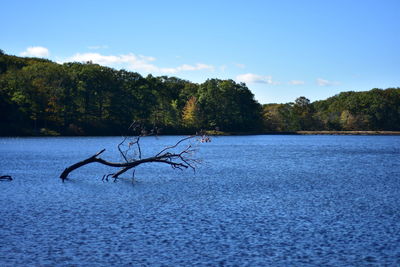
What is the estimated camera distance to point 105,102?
147 m

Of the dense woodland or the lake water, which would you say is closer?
the lake water

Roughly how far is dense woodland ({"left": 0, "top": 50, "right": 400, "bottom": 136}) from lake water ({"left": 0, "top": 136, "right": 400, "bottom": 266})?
88.0 metres

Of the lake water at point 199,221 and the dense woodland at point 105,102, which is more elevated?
the dense woodland at point 105,102

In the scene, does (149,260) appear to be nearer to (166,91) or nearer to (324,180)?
(324,180)

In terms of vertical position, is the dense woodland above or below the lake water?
above

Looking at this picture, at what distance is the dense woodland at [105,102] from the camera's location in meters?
125

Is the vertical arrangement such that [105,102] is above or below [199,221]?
above

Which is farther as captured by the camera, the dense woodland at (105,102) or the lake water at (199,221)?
the dense woodland at (105,102)

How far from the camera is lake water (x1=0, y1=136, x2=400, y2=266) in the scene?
16984mm

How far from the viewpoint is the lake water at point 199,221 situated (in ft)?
55.7

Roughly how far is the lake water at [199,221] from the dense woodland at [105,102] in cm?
8800

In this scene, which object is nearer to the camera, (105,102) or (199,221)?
(199,221)

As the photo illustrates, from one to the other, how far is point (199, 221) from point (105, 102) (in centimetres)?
12734

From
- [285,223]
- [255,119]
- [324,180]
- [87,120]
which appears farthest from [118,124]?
[285,223]
